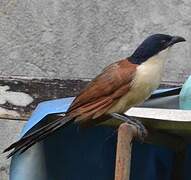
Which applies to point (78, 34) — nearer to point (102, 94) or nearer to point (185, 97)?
point (102, 94)

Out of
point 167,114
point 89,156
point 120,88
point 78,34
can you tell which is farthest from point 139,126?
point 78,34

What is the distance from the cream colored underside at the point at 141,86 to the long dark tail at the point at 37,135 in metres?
0.20

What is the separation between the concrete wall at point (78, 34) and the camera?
415 centimetres

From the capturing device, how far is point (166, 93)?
270cm

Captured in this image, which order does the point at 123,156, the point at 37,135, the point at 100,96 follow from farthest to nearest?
the point at 100,96
the point at 37,135
the point at 123,156

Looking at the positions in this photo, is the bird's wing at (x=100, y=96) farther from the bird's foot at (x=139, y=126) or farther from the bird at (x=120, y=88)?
the bird's foot at (x=139, y=126)

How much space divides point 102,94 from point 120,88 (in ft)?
0.23

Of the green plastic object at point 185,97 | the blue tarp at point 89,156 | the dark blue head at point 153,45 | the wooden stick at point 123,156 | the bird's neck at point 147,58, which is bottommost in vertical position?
the blue tarp at point 89,156

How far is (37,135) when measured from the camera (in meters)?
2.47

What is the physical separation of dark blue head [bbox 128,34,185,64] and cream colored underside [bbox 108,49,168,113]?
0.03m

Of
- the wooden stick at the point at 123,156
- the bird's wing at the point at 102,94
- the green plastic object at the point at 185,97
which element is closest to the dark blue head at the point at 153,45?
the bird's wing at the point at 102,94

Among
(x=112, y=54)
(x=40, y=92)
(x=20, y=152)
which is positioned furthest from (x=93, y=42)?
(x=20, y=152)

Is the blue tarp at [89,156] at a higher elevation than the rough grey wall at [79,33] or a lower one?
lower

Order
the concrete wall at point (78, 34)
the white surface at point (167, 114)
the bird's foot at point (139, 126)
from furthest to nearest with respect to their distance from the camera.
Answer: the concrete wall at point (78, 34)
the bird's foot at point (139, 126)
the white surface at point (167, 114)
